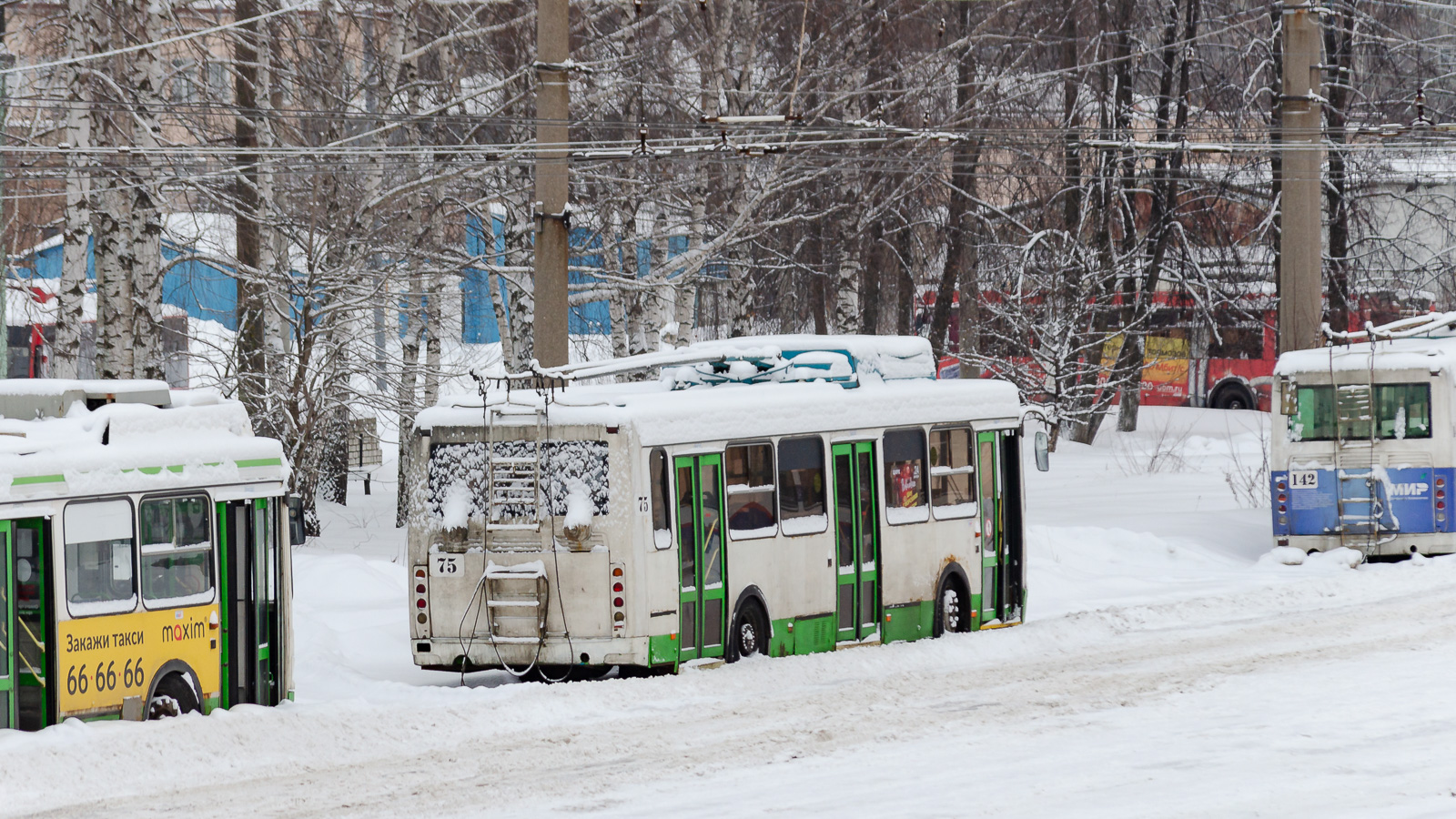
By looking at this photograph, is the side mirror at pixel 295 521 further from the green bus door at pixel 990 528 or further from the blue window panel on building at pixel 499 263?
the blue window panel on building at pixel 499 263

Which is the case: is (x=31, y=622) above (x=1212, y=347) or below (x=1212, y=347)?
below

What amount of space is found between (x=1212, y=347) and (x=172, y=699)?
3788 cm

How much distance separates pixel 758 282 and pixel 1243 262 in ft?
36.5

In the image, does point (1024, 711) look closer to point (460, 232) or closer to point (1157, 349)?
point (460, 232)

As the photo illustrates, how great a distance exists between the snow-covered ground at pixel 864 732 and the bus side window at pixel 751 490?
109 cm

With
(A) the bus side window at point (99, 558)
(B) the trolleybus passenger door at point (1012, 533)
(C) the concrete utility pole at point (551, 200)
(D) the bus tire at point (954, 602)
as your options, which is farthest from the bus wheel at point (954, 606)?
(A) the bus side window at point (99, 558)

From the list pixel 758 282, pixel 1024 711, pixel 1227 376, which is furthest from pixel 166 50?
pixel 1227 376

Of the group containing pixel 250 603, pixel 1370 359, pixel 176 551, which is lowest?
pixel 250 603

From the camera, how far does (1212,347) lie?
1829 inches

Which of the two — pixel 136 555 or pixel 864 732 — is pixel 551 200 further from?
pixel 864 732

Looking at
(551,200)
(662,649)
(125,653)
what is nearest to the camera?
(125,653)

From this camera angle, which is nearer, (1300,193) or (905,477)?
(905,477)

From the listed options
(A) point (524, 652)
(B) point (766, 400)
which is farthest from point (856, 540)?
(A) point (524, 652)

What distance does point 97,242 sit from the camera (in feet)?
66.2
